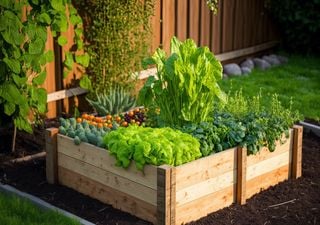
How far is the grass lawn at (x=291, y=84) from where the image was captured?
8773 mm

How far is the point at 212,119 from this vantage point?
19.9 ft

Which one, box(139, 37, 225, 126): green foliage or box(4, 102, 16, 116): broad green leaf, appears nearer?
box(139, 37, 225, 126): green foliage

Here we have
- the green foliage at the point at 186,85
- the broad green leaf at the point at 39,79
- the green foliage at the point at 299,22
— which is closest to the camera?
the green foliage at the point at 186,85

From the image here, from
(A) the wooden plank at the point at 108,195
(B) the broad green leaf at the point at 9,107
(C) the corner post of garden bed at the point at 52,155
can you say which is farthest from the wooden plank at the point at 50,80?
(A) the wooden plank at the point at 108,195

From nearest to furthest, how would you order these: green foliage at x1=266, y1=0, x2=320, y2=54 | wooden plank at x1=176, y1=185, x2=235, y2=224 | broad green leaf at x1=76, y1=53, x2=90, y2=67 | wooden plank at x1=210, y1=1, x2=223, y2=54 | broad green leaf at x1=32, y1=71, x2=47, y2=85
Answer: wooden plank at x1=176, y1=185, x2=235, y2=224, broad green leaf at x1=32, y1=71, x2=47, y2=85, broad green leaf at x1=76, y1=53, x2=90, y2=67, wooden plank at x1=210, y1=1, x2=223, y2=54, green foliage at x1=266, y1=0, x2=320, y2=54

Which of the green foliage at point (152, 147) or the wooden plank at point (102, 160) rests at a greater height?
the green foliage at point (152, 147)

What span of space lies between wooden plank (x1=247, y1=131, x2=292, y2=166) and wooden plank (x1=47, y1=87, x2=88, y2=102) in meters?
2.76

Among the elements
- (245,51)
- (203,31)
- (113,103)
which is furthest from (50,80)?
(245,51)

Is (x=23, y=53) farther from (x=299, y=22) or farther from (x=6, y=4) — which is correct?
(x=299, y=22)

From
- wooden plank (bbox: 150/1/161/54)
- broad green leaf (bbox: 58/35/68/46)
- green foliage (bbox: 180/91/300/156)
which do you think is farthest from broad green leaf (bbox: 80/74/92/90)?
green foliage (bbox: 180/91/300/156)

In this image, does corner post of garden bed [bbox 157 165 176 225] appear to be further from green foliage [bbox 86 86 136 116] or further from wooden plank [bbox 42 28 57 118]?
wooden plank [bbox 42 28 57 118]

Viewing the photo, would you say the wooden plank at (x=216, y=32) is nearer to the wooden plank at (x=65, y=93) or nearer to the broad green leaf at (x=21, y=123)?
the wooden plank at (x=65, y=93)

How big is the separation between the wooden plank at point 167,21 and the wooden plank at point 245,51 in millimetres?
1230

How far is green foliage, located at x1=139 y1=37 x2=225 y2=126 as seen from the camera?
5879mm
